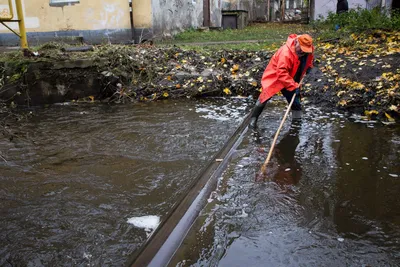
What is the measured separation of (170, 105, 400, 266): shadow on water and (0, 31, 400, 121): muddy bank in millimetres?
2401

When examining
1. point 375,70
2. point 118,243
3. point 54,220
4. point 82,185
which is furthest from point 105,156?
point 375,70

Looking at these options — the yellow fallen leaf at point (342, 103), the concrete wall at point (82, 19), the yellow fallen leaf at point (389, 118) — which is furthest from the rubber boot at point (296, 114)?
the concrete wall at point (82, 19)

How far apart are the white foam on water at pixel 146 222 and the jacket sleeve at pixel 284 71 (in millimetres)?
Result: 2811

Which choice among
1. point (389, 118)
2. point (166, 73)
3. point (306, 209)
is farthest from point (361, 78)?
point (306, 209)

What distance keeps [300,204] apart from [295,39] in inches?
104

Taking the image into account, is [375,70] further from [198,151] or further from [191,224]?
[191,224]

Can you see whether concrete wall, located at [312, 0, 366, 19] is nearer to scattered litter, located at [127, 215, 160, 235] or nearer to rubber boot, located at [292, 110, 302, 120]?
rubber boot, located at [292, 110, 302, 120]

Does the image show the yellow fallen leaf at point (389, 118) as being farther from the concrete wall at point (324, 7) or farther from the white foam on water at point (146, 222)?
the concrete wall at point (324, 7)

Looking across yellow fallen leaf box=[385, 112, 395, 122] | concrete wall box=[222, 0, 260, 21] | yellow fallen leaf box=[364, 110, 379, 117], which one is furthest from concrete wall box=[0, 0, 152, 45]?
concrete wall box=[222, 0, 260, 21]

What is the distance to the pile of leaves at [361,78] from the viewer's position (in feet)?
19.2

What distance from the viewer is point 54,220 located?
9.77 feet

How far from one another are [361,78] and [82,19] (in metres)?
9.57

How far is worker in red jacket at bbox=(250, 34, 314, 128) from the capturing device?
4801mm

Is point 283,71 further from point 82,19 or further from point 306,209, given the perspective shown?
point 82,19
